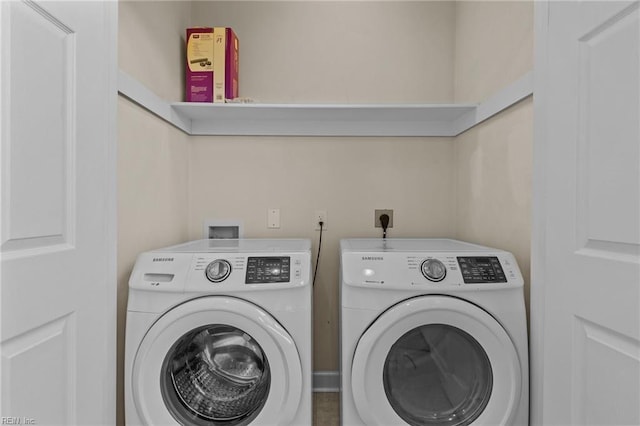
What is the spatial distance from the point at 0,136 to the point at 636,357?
1514mm

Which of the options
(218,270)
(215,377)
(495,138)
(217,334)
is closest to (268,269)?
(218,270)

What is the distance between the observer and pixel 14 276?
33.0 inches

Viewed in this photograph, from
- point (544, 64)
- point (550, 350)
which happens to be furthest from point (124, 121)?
point (550, 350)

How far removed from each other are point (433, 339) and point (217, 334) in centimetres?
77

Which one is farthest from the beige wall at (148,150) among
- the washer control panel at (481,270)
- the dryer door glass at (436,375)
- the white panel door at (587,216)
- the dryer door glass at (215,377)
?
the white panel door at (587,216)

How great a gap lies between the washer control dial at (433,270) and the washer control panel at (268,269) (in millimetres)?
468

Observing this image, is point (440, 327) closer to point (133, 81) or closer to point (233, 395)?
point (233, 395)

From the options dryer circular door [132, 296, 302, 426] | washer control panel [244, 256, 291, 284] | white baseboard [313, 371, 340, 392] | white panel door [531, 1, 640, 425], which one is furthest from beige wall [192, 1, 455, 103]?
white baseboard [313, 371, 340, 392]

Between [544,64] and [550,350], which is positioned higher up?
[544,64]

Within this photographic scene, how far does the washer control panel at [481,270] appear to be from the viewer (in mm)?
1281

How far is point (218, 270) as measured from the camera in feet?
4.21

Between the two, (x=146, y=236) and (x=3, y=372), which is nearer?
(x=3, y=372)

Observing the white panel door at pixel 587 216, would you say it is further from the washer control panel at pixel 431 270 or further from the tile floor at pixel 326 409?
the tile floor at pixel 326 409

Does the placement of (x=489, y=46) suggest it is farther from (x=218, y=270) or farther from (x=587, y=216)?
(x=218, y=270)
